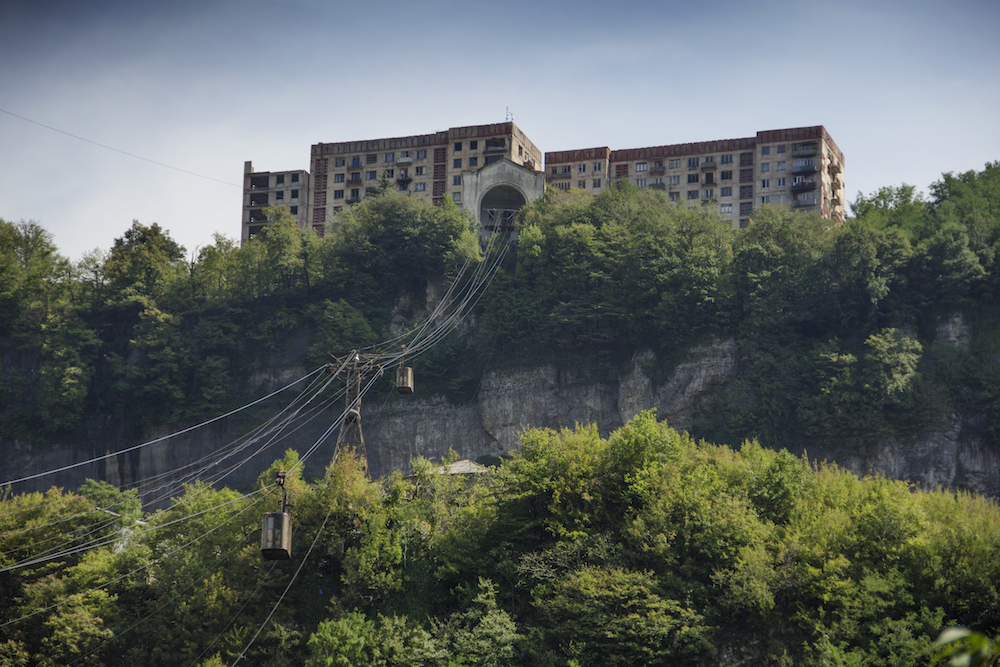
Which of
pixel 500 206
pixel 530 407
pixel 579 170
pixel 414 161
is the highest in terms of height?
pixel 414 161

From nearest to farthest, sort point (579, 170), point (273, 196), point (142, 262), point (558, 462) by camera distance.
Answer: point (558, 462) → point (142, 262) → point (579, 170) → point (273, 196)

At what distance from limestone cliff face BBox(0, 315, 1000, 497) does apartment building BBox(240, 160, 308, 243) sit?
26880mm

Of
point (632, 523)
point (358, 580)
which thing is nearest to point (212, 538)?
point (358, 580)

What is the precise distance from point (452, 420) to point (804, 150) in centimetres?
4326

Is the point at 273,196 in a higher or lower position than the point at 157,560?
higher

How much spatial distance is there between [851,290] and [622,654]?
35264mm

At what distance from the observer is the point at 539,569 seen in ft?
132

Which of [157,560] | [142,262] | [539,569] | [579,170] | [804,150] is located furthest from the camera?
[579,170]

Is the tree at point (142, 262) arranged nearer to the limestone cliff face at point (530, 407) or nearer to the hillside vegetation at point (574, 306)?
the hillside vegetation at point (574, 306)

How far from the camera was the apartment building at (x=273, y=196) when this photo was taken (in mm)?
97312

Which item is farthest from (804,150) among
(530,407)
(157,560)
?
(157,560)

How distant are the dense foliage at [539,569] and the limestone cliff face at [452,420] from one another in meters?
19.0

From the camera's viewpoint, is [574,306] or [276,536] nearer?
[276,536]

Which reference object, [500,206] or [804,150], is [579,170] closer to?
[500,206]
